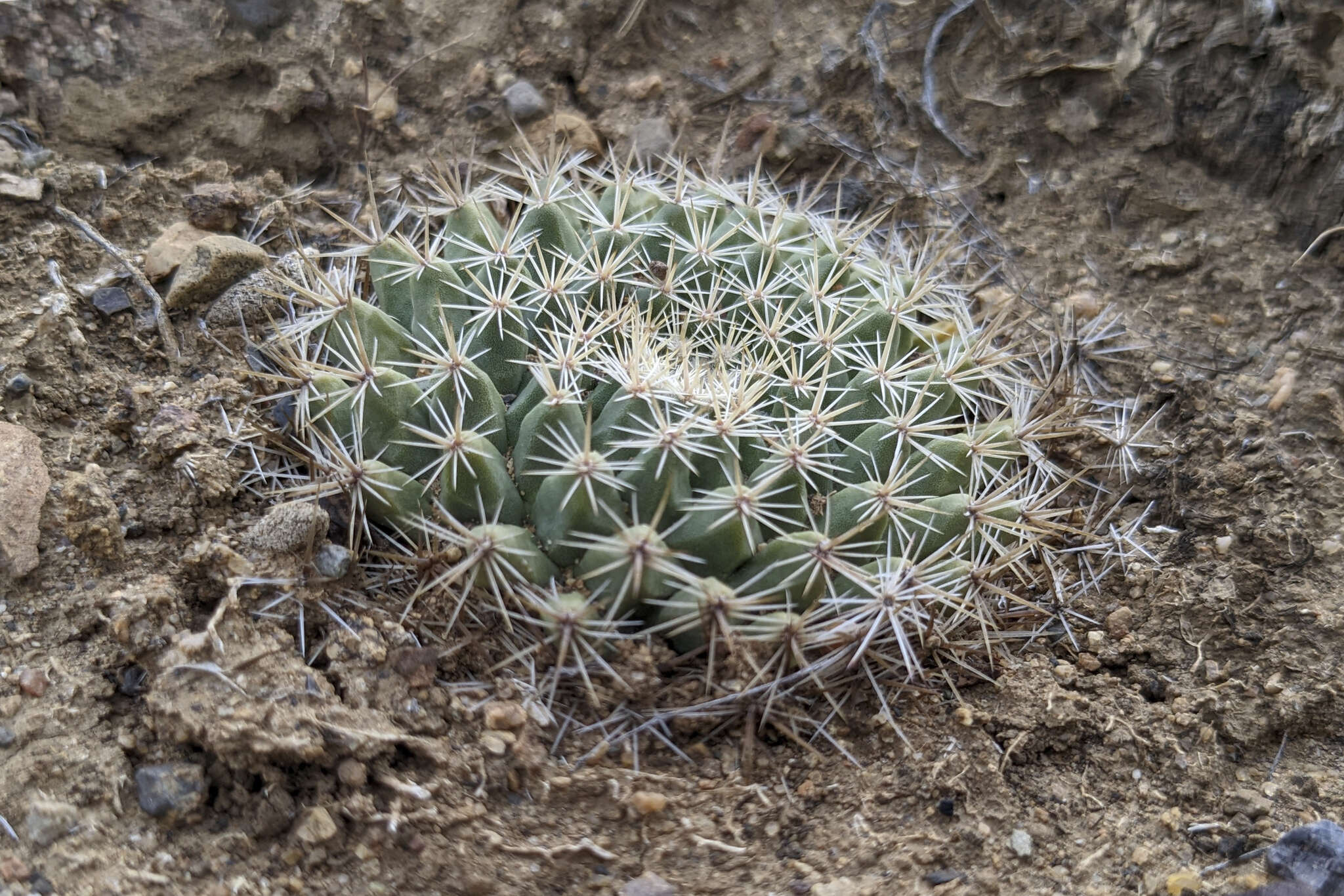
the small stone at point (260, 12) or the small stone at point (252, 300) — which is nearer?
the small stone at point (252, 300)

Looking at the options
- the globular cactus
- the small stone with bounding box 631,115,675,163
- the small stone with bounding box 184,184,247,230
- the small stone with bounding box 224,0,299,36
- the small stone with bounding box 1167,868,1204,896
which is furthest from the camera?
the small stone with bounding box 631,115,675,163

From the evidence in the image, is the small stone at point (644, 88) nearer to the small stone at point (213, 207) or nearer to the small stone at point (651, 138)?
the small stone at point (651, 138)

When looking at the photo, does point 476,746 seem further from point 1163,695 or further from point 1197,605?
point 1197,605

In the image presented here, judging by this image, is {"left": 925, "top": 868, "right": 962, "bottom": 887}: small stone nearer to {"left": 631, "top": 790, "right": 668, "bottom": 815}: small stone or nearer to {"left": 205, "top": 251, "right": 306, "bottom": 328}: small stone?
{"left": 631, "top": 790, "right": 668, "bottom": 815}: small stone

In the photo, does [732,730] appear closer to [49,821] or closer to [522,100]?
[49,821]

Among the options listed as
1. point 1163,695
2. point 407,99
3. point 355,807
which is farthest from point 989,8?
point 355,807

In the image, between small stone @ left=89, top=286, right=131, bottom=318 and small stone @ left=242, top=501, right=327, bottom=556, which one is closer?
small stone @ left=242, top=501, right=327, bottom=556

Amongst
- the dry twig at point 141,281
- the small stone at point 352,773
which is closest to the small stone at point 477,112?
the dry twig at point 141,281

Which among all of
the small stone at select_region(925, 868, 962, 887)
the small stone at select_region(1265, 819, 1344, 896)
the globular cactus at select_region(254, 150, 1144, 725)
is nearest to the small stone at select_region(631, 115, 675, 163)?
the globular cactus at select_region(254, 150, 1144, 725)
